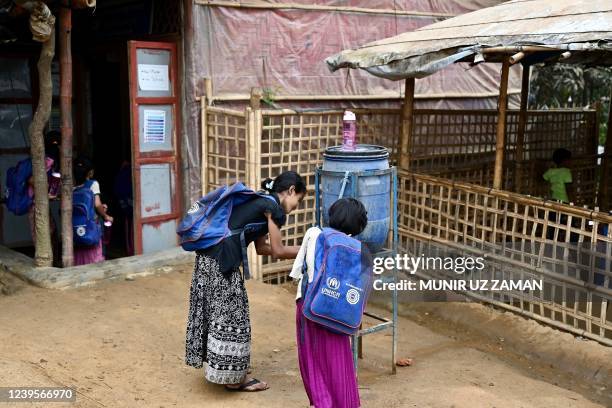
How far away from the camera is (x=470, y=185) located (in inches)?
229

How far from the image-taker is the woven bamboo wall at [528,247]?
16.0 ft

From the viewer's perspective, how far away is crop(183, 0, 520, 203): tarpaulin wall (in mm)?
6406

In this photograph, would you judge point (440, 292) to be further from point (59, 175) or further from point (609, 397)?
point (59, 175)

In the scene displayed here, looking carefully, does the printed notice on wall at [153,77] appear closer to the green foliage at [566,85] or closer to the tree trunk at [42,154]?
the tree trunk at [42,154]

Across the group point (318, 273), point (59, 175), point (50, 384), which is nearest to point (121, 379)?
point (50, 384)

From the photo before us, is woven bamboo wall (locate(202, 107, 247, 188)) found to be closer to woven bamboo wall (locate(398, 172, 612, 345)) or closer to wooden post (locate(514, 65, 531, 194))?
woven bamboo wall (locate(398, 172, 612, 345))

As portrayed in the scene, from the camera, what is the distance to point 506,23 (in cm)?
567

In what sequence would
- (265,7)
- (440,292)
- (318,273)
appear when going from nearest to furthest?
(318,273)
(440,292)
(265,7)

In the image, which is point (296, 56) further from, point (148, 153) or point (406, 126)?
point (148, 153)

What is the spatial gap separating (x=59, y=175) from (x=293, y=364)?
2836 millimetres

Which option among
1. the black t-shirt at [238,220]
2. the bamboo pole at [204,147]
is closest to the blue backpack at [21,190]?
the bamboo pole at [204,147]

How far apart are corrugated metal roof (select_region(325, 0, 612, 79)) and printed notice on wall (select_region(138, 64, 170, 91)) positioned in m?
1.65

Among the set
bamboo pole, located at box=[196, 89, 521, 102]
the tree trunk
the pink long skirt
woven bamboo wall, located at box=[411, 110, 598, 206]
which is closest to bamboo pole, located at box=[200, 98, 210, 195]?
bamboo pole, located at box=[196, 89, 521, 102]

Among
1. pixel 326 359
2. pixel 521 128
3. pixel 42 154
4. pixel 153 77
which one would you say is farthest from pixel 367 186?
pixel 521 128
